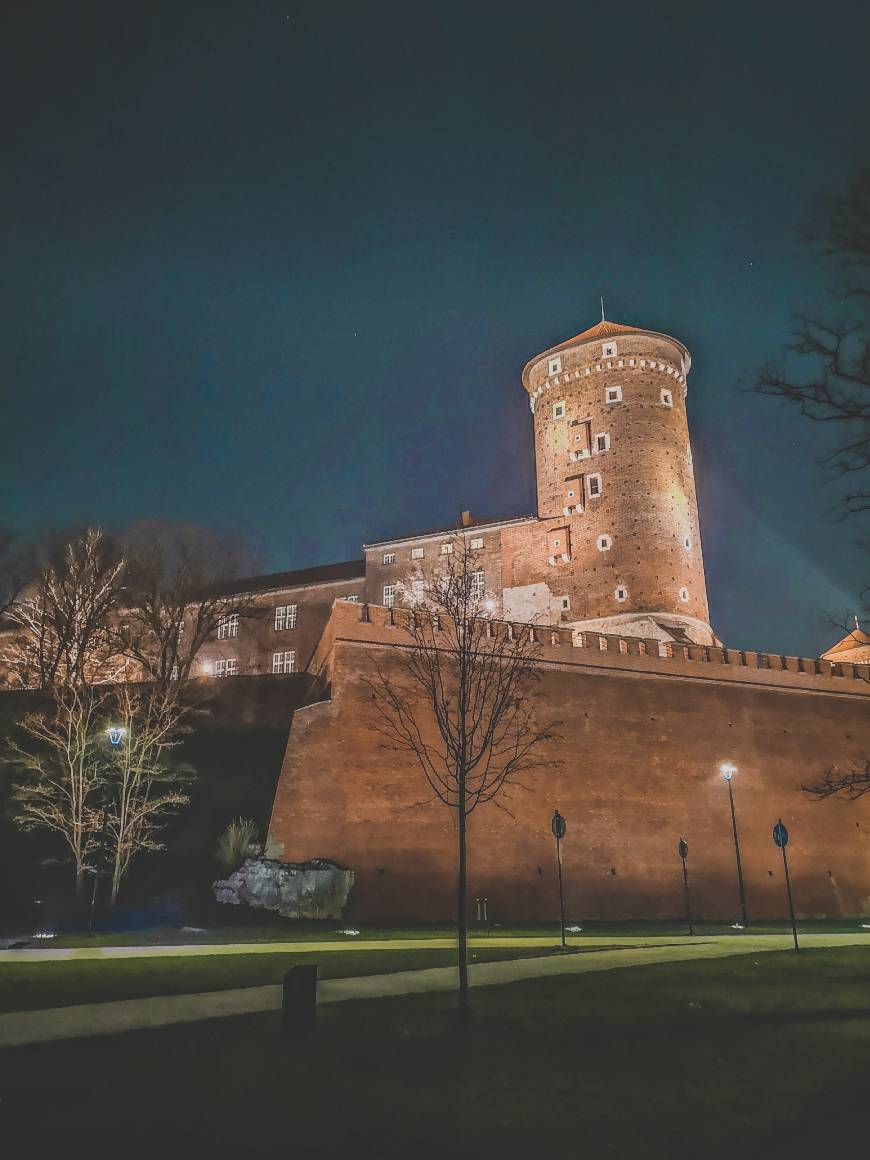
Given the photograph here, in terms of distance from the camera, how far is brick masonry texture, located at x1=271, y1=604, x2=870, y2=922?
75.3ft

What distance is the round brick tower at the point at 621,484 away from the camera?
4231 centimetres

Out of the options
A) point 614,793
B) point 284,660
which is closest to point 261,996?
point 614,793

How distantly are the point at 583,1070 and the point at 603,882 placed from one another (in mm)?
20345

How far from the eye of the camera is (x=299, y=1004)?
289 inches

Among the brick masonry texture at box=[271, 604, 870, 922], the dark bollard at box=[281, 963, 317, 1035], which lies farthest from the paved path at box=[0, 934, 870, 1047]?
the brick masonry texture at box=[271, 604, 870, 922]

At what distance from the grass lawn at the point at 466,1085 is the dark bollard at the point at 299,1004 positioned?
17 centimetres

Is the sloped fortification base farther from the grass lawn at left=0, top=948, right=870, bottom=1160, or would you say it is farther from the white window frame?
the white window frame

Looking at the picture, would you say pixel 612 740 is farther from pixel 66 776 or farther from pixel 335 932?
pixel 66 776

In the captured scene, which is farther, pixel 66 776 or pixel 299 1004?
pixel 66 776

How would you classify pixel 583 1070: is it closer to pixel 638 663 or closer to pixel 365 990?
pixel 365 990

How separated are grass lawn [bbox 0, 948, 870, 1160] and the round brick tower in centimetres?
3380

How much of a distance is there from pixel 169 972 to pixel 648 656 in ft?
69.5

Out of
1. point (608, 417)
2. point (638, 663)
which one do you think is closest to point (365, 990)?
point (638, 663)

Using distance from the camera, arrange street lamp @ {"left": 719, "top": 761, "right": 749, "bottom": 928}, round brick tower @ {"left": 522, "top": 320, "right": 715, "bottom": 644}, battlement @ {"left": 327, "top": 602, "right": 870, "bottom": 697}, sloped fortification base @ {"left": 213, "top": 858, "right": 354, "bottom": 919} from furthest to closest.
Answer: round brick tower @ {"left": 522, "top": 320, "right": 715, "bottom": 644}
street lamp @ {"left": 719, "top": 761, "right": 749, "bottom": 928}
battlement @ {"left": 327, "top": 602, "right": 870, "bottom": 697}
sloped fortification base @ {"left": 213, "top": 858, "right": 354, "bottom": 919}
